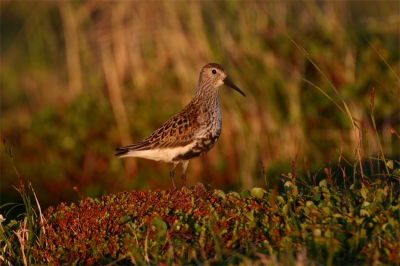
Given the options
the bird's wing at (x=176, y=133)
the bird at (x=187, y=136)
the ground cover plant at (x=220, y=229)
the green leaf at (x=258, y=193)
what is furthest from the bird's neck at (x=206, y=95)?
the green leaf at (x=258, y=193)

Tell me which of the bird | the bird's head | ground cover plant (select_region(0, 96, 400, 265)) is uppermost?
the bird's head

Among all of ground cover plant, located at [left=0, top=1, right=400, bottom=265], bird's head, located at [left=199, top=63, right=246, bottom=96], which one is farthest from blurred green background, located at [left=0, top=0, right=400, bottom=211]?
bird's head, located at [left=199, top=63, right=246, bottom=96]

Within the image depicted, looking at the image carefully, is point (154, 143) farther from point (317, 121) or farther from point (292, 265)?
point (317, 121)

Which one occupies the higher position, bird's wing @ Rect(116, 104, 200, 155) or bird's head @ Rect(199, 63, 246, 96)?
bird's head @ Rect(199, 63, 246, 96)

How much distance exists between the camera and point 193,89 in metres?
10.9

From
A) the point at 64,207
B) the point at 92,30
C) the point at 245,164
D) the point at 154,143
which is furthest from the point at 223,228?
the point at 92,30

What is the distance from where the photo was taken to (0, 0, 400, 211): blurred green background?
1063 cm

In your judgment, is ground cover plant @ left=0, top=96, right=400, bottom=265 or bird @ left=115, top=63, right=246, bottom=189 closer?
ground cover plant @ left=0, top=96, right=400, bottom=265

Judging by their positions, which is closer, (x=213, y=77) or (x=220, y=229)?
(x=220, y=229)

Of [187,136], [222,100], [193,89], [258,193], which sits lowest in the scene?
[258,193]

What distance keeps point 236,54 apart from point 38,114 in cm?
357

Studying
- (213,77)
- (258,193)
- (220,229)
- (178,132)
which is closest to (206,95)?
(213,77)

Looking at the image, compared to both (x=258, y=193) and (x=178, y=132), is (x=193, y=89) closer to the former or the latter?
(x=178, y=132)

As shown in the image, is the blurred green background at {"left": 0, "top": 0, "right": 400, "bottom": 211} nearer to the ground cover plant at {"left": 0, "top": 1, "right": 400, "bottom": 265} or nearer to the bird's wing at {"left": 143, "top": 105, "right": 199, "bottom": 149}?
the ground cover plant at {"left": 0, "top": 1, "right": 400, "bottom": 265}
